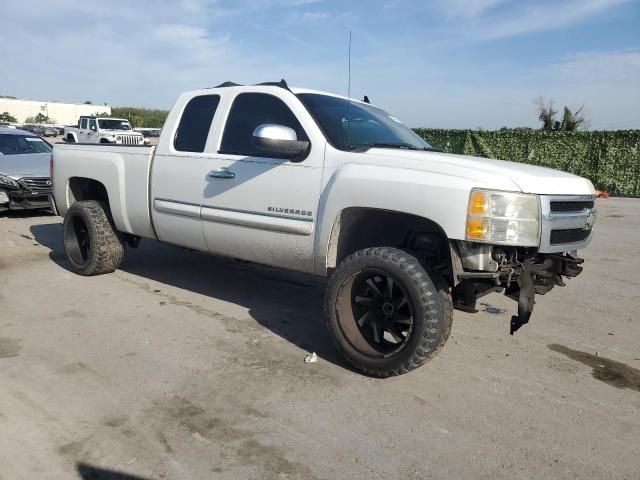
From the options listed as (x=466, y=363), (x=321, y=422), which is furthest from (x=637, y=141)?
(x=321, y=422)

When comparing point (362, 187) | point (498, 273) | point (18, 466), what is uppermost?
point (362, 187)

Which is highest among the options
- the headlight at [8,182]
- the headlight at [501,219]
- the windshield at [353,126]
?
the windshield at [353,126]

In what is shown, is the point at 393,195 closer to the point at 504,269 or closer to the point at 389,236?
the point at 389,236

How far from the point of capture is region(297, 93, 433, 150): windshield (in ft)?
14.2

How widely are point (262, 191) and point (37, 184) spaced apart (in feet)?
23.5

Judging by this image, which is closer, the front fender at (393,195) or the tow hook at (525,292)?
the front fender at (393,195)

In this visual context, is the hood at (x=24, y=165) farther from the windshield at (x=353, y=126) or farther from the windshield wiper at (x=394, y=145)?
the windshield wiper at (x=394, y=145)

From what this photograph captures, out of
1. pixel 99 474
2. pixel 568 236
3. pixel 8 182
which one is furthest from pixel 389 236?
pixel 8 182

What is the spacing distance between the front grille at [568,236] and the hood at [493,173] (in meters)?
0.25

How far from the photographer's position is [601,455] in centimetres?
296

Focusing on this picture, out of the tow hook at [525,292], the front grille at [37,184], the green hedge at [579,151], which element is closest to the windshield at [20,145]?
the front grille at [37,184]

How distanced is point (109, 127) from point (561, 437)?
26.4 m

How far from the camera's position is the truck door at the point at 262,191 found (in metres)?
4.23

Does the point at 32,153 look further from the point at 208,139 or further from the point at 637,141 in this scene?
the point at 637,141
